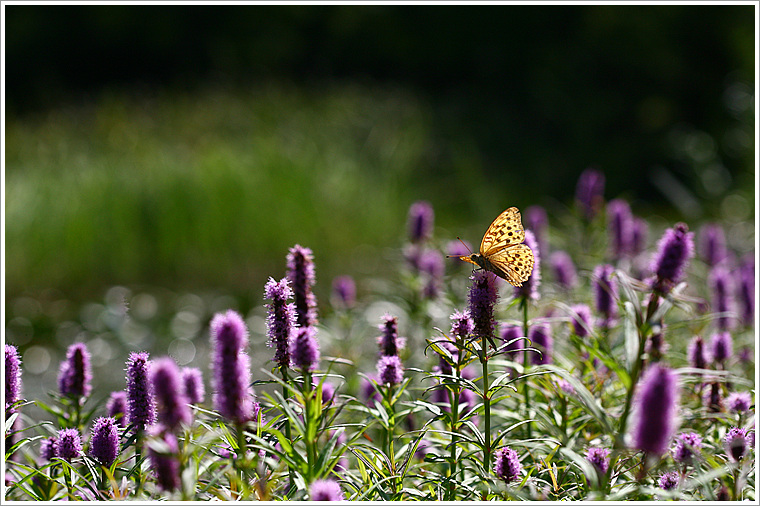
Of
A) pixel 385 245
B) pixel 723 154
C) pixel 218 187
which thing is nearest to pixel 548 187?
pixel 723 154

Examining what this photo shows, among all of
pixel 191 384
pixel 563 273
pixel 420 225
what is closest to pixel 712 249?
pixel 563 273

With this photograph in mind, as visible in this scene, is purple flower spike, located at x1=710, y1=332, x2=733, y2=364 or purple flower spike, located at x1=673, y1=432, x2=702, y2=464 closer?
purple flower spike, located at x1=673, y1=432, x2=702, y2=464

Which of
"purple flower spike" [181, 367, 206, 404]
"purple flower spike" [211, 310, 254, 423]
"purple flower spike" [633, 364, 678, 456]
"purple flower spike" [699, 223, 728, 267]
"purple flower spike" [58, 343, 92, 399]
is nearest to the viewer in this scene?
"purple flower spike" [633, 364, 678, 456]

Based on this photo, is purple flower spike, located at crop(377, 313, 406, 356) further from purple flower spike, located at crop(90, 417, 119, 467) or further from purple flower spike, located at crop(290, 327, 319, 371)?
purple flower spike, located at crop(90, 417, 119, 467)

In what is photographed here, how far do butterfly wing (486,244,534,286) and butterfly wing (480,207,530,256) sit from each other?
0.6 inches

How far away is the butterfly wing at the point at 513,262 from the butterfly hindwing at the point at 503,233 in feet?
0.05

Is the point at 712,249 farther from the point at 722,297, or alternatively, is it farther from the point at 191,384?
the point at 191,384

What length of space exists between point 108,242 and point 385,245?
3.19 meters

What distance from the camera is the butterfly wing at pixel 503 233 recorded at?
1.79m

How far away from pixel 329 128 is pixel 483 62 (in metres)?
11.1

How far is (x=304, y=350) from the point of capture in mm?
1463

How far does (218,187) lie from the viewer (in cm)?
827

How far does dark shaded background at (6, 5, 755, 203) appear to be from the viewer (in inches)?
637

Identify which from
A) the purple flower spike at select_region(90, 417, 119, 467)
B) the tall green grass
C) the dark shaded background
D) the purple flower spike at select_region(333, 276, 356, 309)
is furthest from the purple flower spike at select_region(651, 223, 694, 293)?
the dark shaded background
